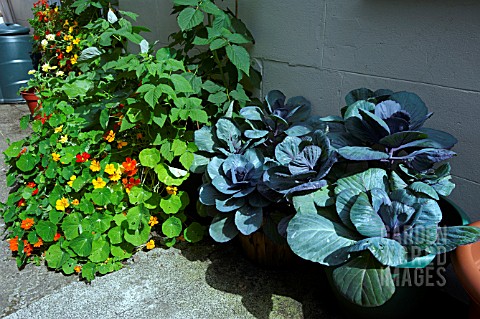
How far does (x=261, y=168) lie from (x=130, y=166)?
712mm

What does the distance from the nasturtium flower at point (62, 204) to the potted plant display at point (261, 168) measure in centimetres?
70

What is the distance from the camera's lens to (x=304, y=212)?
1.42 metres

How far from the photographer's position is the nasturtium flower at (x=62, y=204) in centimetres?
191

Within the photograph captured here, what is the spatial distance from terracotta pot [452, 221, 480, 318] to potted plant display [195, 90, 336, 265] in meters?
0.52

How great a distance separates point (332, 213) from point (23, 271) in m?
1.63

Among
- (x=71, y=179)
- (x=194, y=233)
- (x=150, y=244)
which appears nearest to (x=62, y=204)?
(x=71, y=179)

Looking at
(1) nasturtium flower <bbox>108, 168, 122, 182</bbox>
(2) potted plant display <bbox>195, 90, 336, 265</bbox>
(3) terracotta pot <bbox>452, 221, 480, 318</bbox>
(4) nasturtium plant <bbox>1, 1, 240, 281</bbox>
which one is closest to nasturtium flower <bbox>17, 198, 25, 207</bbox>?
(4) nasturtium plant <bbox>1, 1, 240, 281</bbox>

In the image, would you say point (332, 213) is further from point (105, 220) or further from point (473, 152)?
point (105, 220)

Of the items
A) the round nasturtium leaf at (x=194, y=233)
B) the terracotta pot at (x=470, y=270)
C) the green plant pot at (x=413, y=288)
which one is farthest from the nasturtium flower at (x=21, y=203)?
the terracotta pot at (x=470, y=270)

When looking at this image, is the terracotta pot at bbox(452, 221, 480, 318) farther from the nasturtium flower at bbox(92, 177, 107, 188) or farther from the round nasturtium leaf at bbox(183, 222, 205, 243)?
the nasturtium flower at bbox(92, 177, 107, 188)

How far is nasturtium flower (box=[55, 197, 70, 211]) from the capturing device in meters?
1.91

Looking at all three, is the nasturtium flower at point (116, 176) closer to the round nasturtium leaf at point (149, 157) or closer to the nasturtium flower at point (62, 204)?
the round nasturtium leaf at point (149, 157)

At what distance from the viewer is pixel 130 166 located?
1.96 metres

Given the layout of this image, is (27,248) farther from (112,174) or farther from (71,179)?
(112,174)
